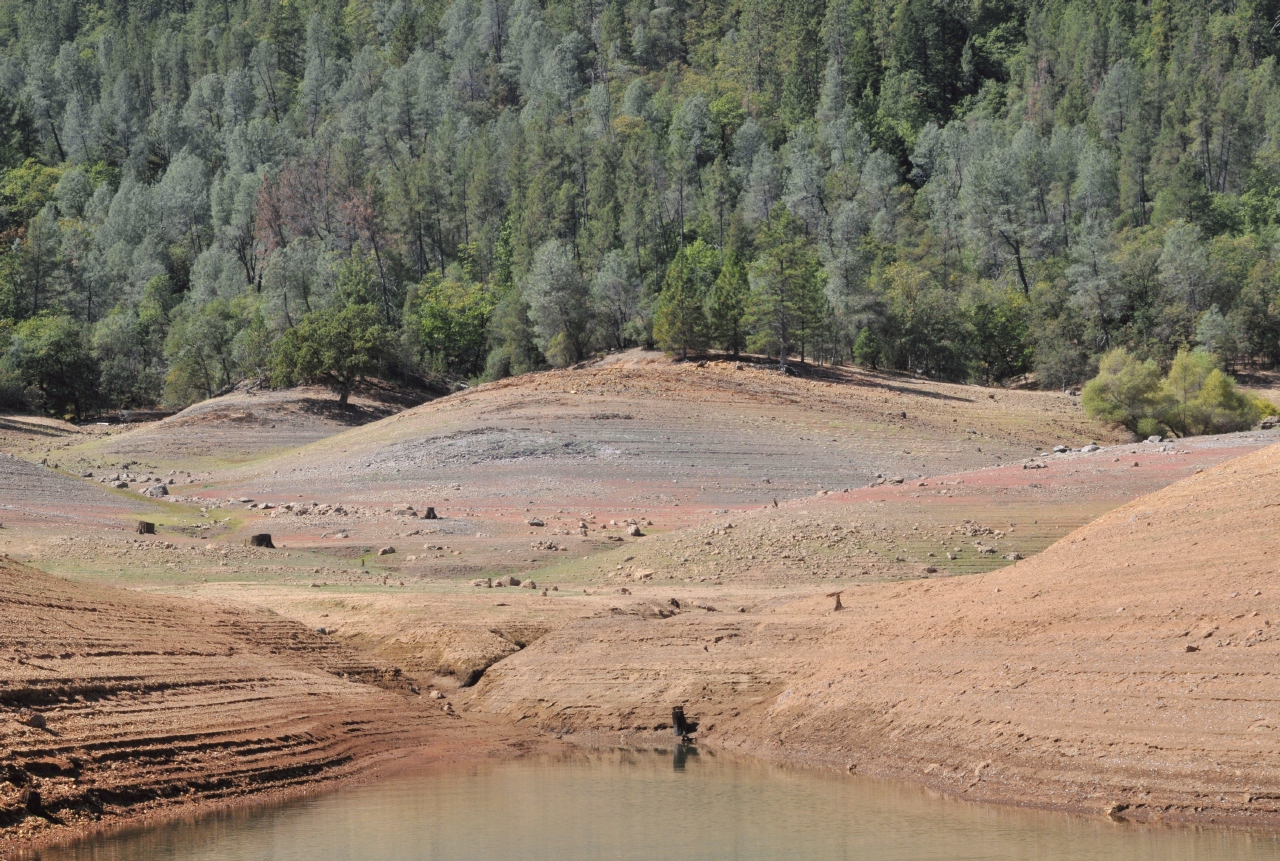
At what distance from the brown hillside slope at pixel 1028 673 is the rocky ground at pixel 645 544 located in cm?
8

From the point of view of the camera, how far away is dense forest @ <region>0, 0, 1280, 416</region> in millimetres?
99938

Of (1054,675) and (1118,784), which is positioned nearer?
(1118,784)

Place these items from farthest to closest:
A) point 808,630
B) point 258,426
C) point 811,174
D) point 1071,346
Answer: point 811,174 < point 1071,346 < point 258,426 < point 808,630

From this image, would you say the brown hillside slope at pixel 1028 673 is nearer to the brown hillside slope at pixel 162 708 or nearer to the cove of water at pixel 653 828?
the cove of water at pixel 653 828

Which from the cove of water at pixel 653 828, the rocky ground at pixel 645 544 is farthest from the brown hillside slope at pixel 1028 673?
the cove of water at pixel 653 828

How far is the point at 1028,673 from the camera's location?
20.4 metres

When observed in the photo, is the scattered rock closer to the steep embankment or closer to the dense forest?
the steep embankment

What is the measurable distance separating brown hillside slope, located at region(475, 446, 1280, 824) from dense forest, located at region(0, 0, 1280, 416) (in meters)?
49.6

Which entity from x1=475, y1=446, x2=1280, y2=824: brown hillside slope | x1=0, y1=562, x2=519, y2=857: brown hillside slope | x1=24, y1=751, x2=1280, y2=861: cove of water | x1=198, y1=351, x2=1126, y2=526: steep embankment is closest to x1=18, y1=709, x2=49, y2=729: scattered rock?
x1=0, y1=562, x2=519, y2=857: brown hillside slope

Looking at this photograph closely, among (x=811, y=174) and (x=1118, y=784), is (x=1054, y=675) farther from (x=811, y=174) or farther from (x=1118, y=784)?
(x=811, y=174)

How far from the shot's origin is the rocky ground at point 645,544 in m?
22.4

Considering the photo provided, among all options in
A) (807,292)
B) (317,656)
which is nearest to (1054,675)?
(317,656)

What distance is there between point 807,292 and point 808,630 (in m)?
57.9

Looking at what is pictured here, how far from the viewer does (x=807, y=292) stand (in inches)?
3221
